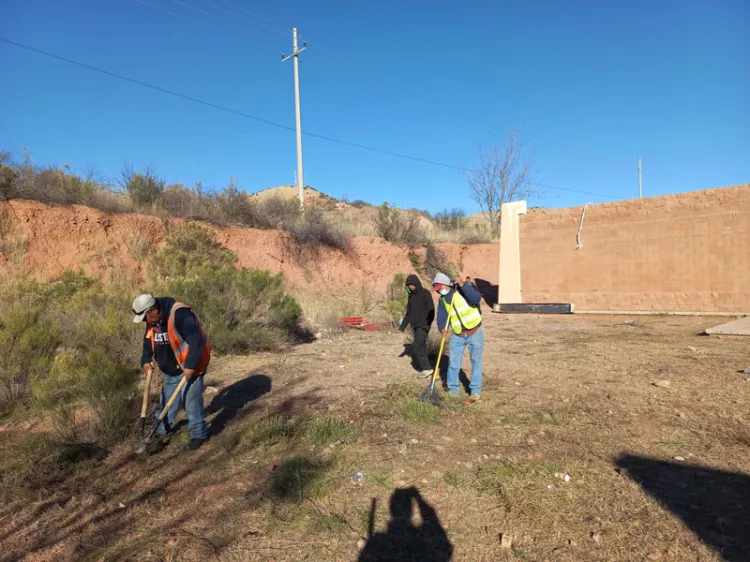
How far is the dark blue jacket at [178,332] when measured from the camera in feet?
15.1

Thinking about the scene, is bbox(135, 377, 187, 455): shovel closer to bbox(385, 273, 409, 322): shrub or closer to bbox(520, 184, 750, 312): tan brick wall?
bbox(385, 273, 409, 322): shrub

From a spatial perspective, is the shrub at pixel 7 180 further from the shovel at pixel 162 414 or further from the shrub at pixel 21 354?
the shovel at pixel 162 414

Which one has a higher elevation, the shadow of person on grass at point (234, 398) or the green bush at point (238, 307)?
the green bush at point (238, 307)

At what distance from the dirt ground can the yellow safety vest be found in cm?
96

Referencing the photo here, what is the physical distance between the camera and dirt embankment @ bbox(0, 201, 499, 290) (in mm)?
12594

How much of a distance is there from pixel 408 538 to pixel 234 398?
3.93m

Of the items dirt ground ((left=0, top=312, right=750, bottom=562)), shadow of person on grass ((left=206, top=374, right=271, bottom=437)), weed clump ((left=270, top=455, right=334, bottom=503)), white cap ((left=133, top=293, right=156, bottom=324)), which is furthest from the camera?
shadow of person on grass ((left=206, top=374, right=271, bottom=437))

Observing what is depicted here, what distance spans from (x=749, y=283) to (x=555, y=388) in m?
10.9

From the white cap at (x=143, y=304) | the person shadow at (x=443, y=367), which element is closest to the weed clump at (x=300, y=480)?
the white cap at (x=143, y=304)

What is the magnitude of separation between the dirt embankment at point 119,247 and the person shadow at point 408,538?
12.2m

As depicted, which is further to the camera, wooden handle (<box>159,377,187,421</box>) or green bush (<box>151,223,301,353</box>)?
green bush (<box>151,223,301,353</box>)

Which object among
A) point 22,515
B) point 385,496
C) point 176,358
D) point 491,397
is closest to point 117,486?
point 22,515

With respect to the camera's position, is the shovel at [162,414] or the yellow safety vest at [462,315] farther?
the yellow safety vest at [462,315]

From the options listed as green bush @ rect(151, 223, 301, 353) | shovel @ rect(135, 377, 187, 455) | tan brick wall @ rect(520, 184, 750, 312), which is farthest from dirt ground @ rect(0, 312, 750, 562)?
tan brick wall @ rect(520, 184, 750, 312)
